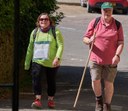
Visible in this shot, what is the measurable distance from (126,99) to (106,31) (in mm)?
2413

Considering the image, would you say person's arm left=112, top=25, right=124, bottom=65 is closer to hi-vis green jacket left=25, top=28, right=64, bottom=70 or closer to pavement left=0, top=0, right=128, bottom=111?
hi-vis green jacket left=25, top=28, right=64, bottom=70

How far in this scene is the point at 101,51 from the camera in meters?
7.60

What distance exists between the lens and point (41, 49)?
309 inches

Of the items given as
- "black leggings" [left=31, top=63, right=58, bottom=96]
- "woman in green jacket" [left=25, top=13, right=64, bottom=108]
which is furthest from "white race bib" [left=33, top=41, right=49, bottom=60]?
"black leggings" [left=31, top=63, right=58, bottom=96]

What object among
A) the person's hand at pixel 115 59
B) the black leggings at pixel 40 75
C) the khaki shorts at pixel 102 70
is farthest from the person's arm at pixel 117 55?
the black leggings at pixel 40 75

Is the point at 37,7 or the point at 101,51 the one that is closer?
the point at 101,51

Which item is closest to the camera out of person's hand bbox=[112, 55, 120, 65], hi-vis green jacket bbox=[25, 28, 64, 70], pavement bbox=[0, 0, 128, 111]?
person's hand bbox=[112, 55, 120, 65]

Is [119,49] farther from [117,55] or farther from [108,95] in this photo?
[108,95]

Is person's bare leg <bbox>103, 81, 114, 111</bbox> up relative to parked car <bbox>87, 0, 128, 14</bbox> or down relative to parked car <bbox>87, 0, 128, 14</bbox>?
up

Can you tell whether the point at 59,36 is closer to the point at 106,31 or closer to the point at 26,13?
the point at 106,31

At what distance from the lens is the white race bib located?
7812mm

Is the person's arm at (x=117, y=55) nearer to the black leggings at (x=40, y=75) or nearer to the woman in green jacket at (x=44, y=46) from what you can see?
the woman in green jacket at (x=44, y=46)

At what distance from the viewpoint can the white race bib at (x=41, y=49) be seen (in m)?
7.81

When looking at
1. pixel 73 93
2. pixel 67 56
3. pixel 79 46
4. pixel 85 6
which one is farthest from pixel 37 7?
pixel 85 6
